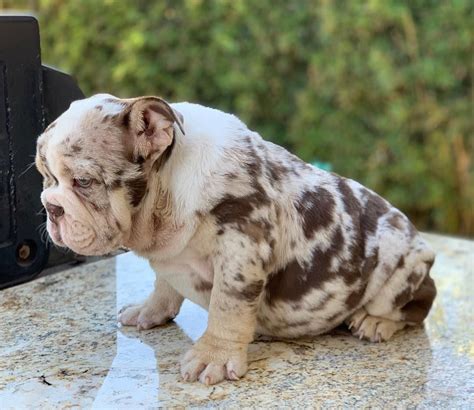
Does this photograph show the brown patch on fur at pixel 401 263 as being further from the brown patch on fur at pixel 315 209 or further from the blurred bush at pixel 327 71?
the blurred bush at pixel 327 71

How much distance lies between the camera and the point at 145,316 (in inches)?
106

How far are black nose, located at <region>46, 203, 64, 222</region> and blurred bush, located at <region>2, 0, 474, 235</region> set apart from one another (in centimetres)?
343

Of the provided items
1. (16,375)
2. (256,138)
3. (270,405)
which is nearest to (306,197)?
(256,138)

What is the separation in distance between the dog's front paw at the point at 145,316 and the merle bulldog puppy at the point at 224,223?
Result: 9.3 inches

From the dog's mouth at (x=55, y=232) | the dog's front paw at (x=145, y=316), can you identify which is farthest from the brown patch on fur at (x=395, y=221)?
the dog's mouth at (x=55, y=232)

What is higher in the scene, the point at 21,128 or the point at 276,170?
the point at 276,170

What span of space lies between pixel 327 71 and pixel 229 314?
3.50m

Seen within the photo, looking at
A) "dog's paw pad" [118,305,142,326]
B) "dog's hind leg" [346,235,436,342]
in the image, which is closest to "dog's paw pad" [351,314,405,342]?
"dog's hind leg" [346,235,436,342]

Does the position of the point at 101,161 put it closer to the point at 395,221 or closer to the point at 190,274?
the point at 190,274

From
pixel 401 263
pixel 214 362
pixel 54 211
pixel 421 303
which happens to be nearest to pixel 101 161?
pixel 54 211

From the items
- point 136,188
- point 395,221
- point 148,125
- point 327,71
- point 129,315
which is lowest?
point 129,315

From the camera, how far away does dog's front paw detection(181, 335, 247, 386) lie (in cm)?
230

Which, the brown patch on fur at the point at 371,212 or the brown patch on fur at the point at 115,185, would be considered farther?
the brown patch on fur at the point at 371,212

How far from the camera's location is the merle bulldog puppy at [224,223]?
2.21m
